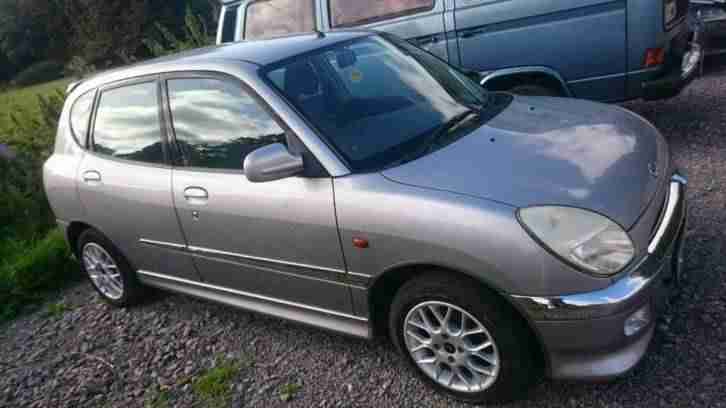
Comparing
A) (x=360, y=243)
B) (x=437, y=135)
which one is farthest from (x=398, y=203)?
(x=437, y=135)

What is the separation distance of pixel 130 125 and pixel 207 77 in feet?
2.70

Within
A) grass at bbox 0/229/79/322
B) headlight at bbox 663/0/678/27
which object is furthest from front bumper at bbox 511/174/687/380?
grass at bbox 0/229/79/322

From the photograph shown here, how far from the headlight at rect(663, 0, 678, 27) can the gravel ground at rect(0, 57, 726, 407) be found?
1.09 metres

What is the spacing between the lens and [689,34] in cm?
589

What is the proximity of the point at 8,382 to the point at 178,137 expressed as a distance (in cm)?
208

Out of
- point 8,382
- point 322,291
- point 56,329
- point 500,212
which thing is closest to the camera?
point 500,212

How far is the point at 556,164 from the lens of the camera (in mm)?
2840

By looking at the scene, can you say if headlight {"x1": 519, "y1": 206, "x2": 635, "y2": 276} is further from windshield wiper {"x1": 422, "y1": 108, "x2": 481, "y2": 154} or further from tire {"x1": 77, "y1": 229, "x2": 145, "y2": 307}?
tire {"x1": 77, "y1": 229, "x2": 145, "y2": 307}

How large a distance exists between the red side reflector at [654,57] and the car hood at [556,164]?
2.04m

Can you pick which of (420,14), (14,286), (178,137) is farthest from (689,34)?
(14,286)

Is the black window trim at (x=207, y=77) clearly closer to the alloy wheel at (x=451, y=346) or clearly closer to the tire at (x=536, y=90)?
the alloy wheel at (x=451, y=346)

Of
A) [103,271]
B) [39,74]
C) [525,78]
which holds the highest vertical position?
[525,78]

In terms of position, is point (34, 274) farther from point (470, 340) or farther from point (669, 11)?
point (669, 11)

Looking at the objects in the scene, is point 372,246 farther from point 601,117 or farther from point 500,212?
point 601,117
